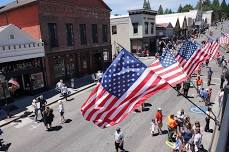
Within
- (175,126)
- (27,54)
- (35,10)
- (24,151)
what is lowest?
(24,151)

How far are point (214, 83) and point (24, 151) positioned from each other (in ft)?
65.5

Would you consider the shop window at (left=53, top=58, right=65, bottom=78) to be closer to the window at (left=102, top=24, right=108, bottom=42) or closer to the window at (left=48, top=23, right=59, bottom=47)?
the window at (left=48, top=23, right=59, bottom=47)

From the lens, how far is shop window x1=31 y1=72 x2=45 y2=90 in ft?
89.2

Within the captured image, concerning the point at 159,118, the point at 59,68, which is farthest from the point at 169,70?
the point at 59,68

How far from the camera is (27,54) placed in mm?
26500

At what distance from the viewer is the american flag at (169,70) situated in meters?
10.2

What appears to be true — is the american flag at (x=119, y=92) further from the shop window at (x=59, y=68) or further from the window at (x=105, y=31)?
the window at (x=105, y=31)

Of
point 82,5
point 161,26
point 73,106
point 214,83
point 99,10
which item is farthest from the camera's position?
Answer: point 161,26

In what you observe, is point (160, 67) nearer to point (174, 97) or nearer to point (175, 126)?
point (175, 126)

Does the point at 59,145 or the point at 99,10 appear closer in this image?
the point at 59,145

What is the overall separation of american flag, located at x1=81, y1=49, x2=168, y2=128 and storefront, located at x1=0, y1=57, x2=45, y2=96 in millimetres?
18976

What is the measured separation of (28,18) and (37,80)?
672cm

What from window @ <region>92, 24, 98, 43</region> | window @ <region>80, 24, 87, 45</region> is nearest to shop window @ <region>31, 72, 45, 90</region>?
window @ <region>80, 24, 87, 45</region>

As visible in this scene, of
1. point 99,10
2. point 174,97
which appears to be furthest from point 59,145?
point 99,10
